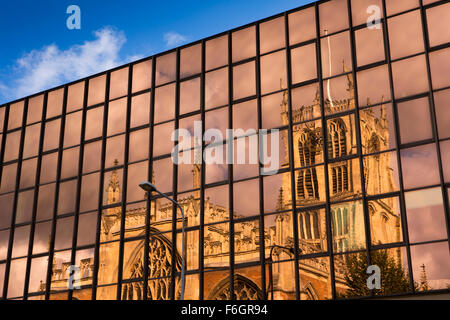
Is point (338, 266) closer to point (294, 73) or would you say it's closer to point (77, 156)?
point (294, 73)

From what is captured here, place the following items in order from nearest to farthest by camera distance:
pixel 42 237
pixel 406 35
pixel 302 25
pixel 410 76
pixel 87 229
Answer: pixel 410 76
pixel 406 35
pixel 302 25
pixel 87 229
pixel 42 237

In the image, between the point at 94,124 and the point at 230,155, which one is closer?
the point at 230,155

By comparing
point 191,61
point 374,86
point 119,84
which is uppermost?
point 191,61

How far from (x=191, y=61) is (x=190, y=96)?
70.1 inches

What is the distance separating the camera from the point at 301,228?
2373 centimetres

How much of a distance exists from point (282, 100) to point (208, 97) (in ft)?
12.3

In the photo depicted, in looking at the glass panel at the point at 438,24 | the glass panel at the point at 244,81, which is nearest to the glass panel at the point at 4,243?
the glass panel at the point at 244,81

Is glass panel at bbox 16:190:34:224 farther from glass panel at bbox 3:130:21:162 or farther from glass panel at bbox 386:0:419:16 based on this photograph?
glass panel at bbox 386:0:419:16

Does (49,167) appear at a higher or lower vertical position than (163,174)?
higher

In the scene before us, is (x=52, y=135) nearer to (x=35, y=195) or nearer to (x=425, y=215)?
(x=35, y=195)

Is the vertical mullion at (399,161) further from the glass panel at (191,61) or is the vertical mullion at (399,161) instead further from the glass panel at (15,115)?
the glass panel at (15,115)

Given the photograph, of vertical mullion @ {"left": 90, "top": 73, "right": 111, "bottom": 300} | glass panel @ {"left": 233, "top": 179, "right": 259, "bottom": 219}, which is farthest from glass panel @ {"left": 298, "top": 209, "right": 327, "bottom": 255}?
vertical mullion @ {"left": 90, "top": 73, "right": 111, "bottom": 300}

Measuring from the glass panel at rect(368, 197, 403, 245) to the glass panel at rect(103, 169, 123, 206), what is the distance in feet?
38.2

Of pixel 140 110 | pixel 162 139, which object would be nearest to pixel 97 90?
pixel 140 110
